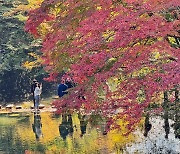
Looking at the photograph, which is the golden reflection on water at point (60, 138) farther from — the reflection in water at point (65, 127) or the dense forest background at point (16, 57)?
the dense forest background at point (16, 57)

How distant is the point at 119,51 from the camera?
7.21 m

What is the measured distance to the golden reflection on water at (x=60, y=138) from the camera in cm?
997

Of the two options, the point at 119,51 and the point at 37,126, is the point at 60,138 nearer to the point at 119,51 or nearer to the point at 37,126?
the point at 37,126

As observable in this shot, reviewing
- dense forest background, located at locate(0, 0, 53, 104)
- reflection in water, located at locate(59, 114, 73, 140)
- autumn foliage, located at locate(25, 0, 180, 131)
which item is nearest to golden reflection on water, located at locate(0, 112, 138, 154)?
reflection in water, located at locate(59, 114, 73, 140)

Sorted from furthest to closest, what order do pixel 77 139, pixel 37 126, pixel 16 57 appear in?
1. pixel 16 57
2. pixel 37 126
3. pixel 77 139

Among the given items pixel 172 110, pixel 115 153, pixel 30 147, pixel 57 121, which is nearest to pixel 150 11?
pixel 172 110

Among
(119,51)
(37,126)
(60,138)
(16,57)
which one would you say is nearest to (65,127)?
(37,126)

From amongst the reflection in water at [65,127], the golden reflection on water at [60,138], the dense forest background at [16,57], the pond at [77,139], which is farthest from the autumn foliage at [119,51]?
the dense forest background at [16,57]

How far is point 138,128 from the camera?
12.4 m

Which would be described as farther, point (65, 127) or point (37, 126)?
point (37, 126)

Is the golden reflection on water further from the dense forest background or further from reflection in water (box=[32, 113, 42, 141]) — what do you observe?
the dense forest background

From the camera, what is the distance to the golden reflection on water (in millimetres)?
9969

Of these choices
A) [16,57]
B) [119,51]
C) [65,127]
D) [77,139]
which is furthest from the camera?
[16,57]

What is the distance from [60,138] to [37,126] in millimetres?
1870
